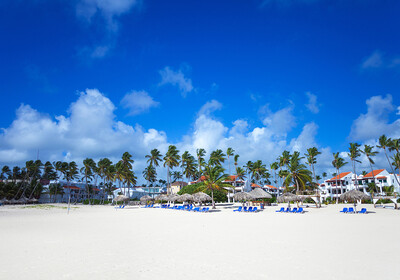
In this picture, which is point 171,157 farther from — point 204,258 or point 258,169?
point 204,258

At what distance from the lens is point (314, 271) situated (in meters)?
6.41

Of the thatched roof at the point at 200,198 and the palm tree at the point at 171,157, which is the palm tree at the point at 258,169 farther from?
the thatched roof at the point at 200,198

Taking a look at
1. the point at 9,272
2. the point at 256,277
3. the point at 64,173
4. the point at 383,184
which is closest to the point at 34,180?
the point at 64,173

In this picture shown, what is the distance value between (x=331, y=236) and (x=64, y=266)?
463 inches

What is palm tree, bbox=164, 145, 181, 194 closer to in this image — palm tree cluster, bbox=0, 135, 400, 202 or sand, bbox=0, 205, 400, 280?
palm tree cluster, bbox=0, 135, 400, 202

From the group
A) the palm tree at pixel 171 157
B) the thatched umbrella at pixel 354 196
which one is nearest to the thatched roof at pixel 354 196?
the thatched umbrella at pixel 354 196

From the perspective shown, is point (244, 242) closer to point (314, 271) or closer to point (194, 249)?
point (194, 249)

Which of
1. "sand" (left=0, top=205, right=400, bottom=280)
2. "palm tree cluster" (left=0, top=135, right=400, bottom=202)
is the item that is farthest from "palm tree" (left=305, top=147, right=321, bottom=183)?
"sand" (left=0, top=205, right=400, bottom=280)

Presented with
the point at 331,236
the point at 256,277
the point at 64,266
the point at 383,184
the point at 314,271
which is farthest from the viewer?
the point at 383,184

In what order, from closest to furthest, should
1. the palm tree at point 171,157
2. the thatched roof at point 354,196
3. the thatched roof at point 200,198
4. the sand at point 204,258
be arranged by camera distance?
the sand at point 204,258 < the thatched roof at point 354,196 < the thatched roof at point 200,198 < the palm tree at point 171,157

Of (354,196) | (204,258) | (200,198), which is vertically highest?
(354,196)

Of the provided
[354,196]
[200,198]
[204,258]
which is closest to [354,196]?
[354,196]

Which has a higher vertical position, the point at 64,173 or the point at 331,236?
the point at 64,173

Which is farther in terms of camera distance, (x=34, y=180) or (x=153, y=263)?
(x=34, y=180)
